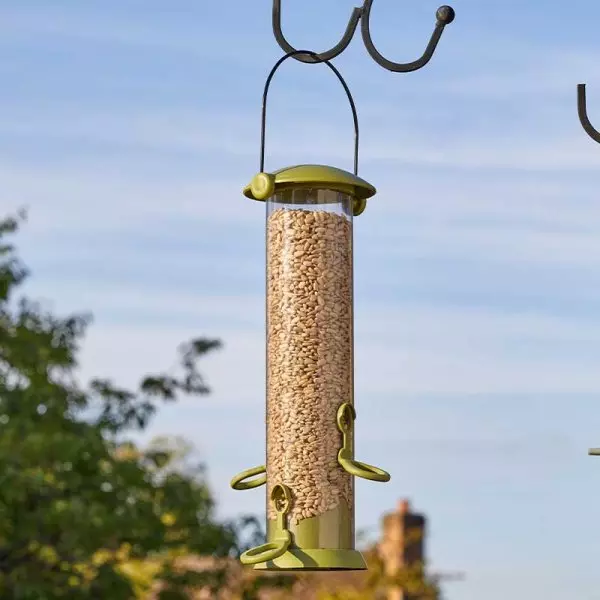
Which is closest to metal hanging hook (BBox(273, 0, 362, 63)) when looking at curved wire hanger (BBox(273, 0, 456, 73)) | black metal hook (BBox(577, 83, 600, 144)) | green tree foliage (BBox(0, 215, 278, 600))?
curved wire hanger (BBox(273, 0, 456, 73))

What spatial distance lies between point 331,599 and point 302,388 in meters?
11.4

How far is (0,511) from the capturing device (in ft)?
38.1

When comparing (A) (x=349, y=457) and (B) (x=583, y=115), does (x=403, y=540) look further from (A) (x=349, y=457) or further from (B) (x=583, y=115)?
(B) (x=583, y=115)

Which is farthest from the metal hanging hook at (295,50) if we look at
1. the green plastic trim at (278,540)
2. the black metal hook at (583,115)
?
the green plastic trim at (278,540)

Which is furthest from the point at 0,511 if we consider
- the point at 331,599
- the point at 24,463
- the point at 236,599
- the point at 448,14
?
the point at 448,14

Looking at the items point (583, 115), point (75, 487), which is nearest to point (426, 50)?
point (583, 115)

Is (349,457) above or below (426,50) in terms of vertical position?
below

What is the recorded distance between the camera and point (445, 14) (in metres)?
4.84

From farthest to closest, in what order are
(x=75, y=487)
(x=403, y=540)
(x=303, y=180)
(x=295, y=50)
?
1. (x=403, y=540)
2. (x=75, y=487)
3. (x=303, y=180)
4. (x=295, y=50)

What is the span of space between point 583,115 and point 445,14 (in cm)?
57

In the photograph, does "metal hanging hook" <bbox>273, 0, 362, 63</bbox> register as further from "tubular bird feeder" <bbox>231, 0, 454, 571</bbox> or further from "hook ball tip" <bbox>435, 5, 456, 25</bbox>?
"hook ball tip" <bbox>435, 5, 456, 25</bbox>

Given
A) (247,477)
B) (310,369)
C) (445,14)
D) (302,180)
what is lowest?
(247,477)

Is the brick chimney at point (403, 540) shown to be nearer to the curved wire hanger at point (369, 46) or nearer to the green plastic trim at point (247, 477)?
the green plastic trim at point (247, 477)

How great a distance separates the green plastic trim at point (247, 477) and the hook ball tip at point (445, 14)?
161 cm
